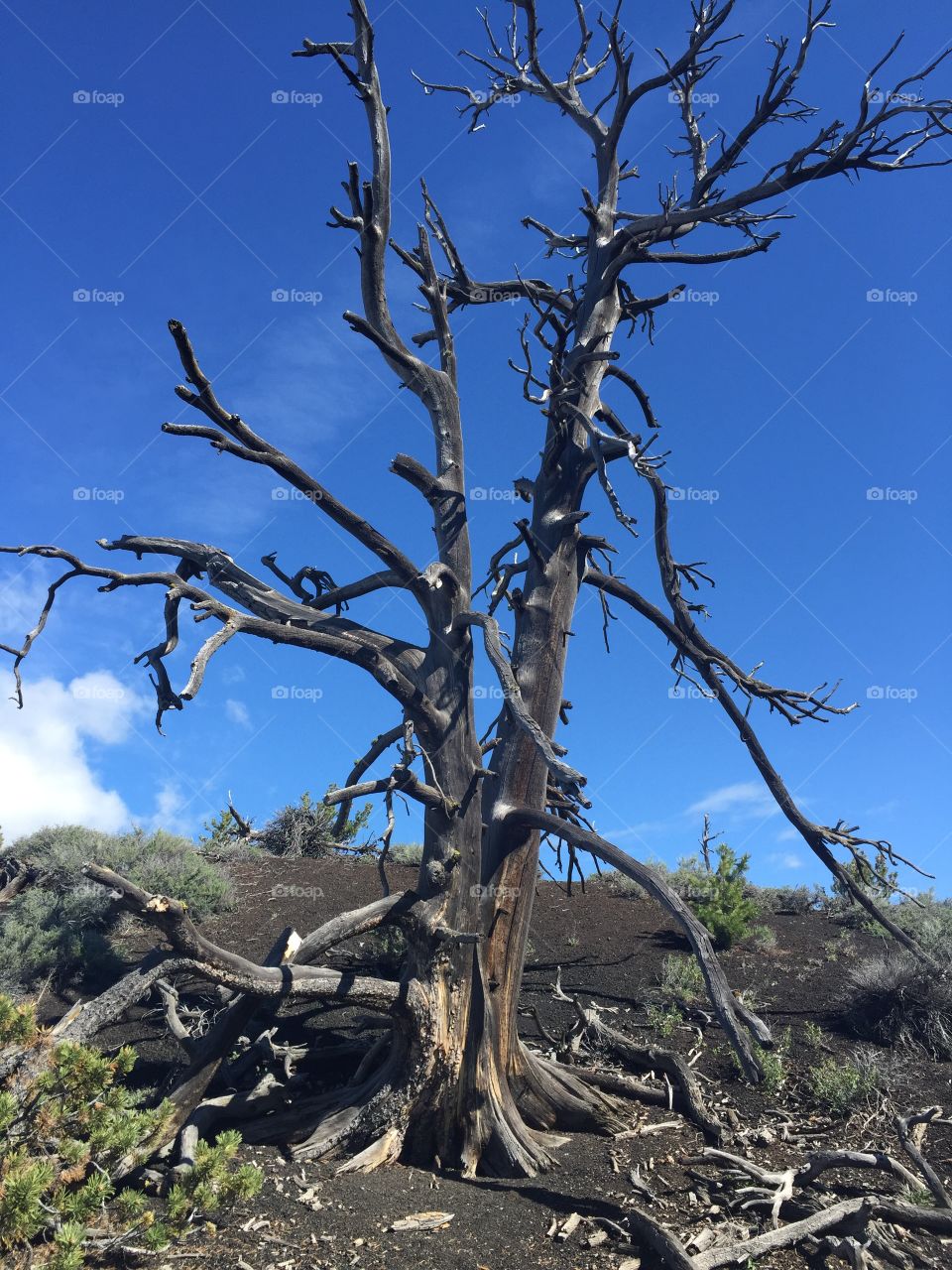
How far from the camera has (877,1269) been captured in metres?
5.66

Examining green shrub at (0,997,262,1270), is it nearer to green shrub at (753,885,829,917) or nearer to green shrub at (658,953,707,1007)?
green shrub at (658,953,707,1007)

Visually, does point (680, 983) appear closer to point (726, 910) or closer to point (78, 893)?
point (726, 910)

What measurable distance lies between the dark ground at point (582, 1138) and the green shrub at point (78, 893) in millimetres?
737

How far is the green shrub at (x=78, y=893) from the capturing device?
1045 cm

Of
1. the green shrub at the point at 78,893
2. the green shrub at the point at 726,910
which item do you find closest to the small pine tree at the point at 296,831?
the green shrub at the point at 78,893

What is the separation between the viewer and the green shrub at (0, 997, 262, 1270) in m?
4.81

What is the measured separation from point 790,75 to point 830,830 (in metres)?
7.59

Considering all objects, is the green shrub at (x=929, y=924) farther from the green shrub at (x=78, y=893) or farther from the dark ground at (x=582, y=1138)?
the green shrub at (x=78, y=893)

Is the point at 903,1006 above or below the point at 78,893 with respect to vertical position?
A: above

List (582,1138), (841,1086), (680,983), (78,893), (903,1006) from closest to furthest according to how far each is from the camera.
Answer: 1. (582,1138)
2. (841,1086)
3. (903,1006)
4. (680,983)
5. (78,893)

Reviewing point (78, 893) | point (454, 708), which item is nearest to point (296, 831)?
point (78, 893)

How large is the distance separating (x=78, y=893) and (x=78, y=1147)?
25.7 feet

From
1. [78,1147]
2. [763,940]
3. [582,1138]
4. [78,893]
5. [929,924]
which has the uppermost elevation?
[929,924]

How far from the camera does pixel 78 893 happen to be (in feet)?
39.5
